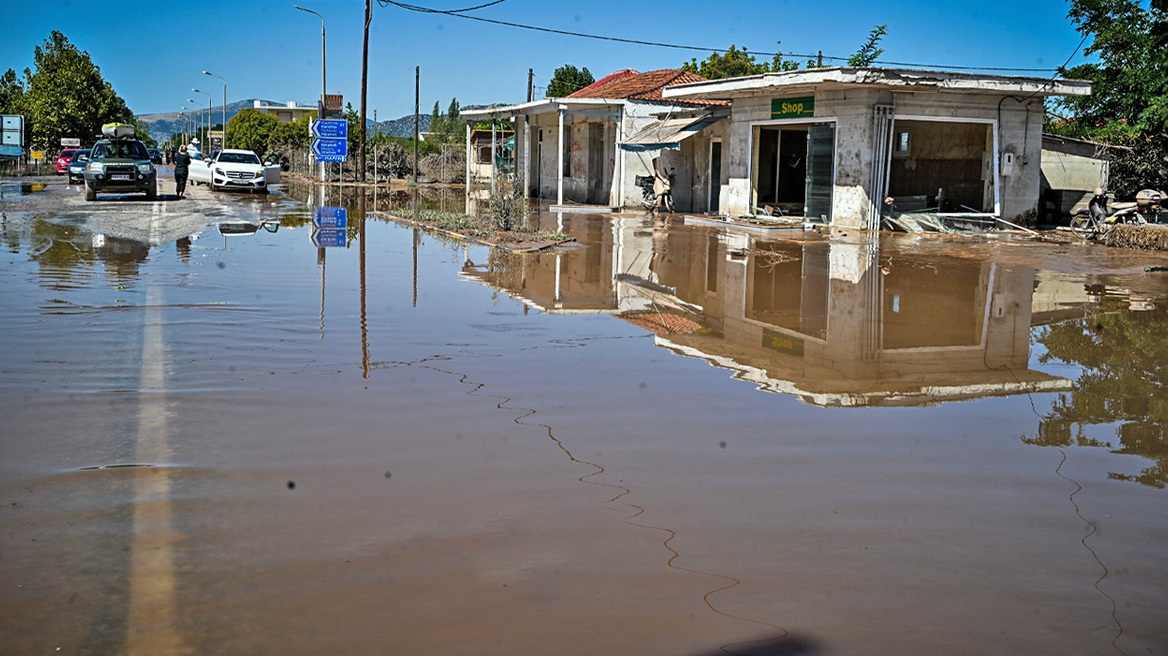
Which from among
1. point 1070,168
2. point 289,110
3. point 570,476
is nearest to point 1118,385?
point 570,476

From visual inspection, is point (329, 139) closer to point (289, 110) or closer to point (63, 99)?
point (63, 99)

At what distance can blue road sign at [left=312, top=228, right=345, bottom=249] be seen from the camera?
19.4 metres

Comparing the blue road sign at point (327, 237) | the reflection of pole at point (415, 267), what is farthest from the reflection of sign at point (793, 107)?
the blue road sign at point (327, 237)

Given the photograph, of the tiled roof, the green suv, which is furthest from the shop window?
the green suv

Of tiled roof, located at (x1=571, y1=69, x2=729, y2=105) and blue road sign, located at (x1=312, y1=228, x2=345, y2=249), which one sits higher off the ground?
tiled roof, located at (x1=571, y1=69, x2=729, y2=105)

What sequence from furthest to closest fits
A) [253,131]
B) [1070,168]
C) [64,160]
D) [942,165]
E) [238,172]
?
[253,131] < [64,160] < [238,172] < [1070,168] < [942,165]

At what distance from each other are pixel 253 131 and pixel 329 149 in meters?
56.2

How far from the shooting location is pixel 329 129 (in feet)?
122

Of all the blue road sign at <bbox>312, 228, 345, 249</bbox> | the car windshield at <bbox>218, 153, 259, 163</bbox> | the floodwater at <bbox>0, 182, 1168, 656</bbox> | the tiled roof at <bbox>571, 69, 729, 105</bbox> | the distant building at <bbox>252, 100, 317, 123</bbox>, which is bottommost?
the floodwater at <bbox>0, 182, 1168, 656</bbox>

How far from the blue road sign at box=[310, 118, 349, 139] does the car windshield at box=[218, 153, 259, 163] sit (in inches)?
164

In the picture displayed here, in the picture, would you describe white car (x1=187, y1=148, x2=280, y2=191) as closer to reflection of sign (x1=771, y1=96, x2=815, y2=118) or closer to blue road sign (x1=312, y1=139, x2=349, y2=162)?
blue road sign (x1=312, y1=139, x2=349, y2=162)

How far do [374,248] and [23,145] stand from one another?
55.0 meters

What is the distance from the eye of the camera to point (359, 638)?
12.6ft

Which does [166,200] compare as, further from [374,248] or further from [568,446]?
[568,446]
